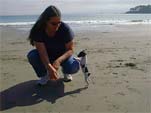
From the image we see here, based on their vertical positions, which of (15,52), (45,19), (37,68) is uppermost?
(45,19)

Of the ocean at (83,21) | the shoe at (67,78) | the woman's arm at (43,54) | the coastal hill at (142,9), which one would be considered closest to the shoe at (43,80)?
the shoe at (67,78)

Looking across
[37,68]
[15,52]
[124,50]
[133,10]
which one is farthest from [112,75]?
[133,10]

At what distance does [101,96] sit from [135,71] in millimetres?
1611

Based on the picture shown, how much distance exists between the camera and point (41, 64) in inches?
214

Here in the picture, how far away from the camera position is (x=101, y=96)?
505 centimetres

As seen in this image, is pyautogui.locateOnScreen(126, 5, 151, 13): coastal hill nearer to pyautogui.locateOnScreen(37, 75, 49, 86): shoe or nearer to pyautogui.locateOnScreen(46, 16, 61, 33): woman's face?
pyautogui.locateOnScreen(37, 75, 49, 86): shoe

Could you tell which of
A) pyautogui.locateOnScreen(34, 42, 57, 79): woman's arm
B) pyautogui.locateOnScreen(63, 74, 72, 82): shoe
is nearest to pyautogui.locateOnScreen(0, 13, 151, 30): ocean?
pyautogui.locateOnScreen(63, 74, 72, 82): shoe

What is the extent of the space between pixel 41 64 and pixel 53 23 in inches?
29.5

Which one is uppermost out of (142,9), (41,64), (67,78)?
(41,64)

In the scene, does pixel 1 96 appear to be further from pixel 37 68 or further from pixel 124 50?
pixel 124 50

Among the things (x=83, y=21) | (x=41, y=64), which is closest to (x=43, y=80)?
(x=41, y=64)

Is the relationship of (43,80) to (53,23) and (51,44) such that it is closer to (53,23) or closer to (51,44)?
(51,44)

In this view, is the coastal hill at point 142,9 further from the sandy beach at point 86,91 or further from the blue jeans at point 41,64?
the blue jeans at point 41,64

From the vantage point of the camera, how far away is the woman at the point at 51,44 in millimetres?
5020
